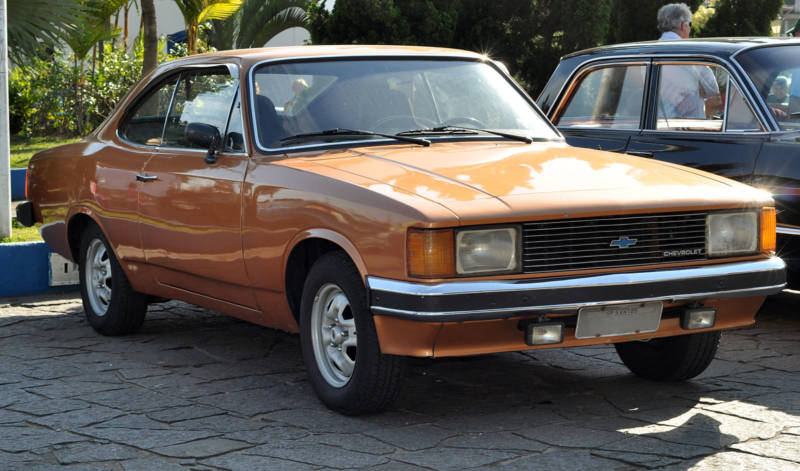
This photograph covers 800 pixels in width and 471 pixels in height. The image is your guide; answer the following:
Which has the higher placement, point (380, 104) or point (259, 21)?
point (259, 21)

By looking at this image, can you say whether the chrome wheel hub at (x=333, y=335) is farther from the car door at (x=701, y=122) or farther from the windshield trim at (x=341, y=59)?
the car door at (x=701, y=122)

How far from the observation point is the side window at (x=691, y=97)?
714 centimetres

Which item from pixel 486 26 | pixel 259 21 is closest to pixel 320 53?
pixel 486 26

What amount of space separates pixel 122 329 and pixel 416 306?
301 cm

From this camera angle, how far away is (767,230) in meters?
5.09

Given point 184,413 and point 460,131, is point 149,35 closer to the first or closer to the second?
point 460,131

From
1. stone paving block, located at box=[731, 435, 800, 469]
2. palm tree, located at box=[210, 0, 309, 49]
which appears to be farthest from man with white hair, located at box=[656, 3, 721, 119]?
palm tree, located at box=[210, 0, 309, 49]

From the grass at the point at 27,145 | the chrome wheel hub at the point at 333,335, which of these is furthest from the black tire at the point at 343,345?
the grass at the point at 27,145

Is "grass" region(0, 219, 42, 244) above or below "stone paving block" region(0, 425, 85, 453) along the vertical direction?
below

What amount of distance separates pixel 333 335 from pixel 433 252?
83cm

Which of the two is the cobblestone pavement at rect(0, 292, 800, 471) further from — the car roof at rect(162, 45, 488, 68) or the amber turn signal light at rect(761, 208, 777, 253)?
the car roof at rect(162, 45, 488, 68)

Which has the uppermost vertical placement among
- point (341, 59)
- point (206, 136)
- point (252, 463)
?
point (341, 59)

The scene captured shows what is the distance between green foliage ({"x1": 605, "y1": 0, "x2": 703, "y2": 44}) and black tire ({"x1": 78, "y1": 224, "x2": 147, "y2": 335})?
1390 centimetres

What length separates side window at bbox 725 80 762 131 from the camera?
6902mm
